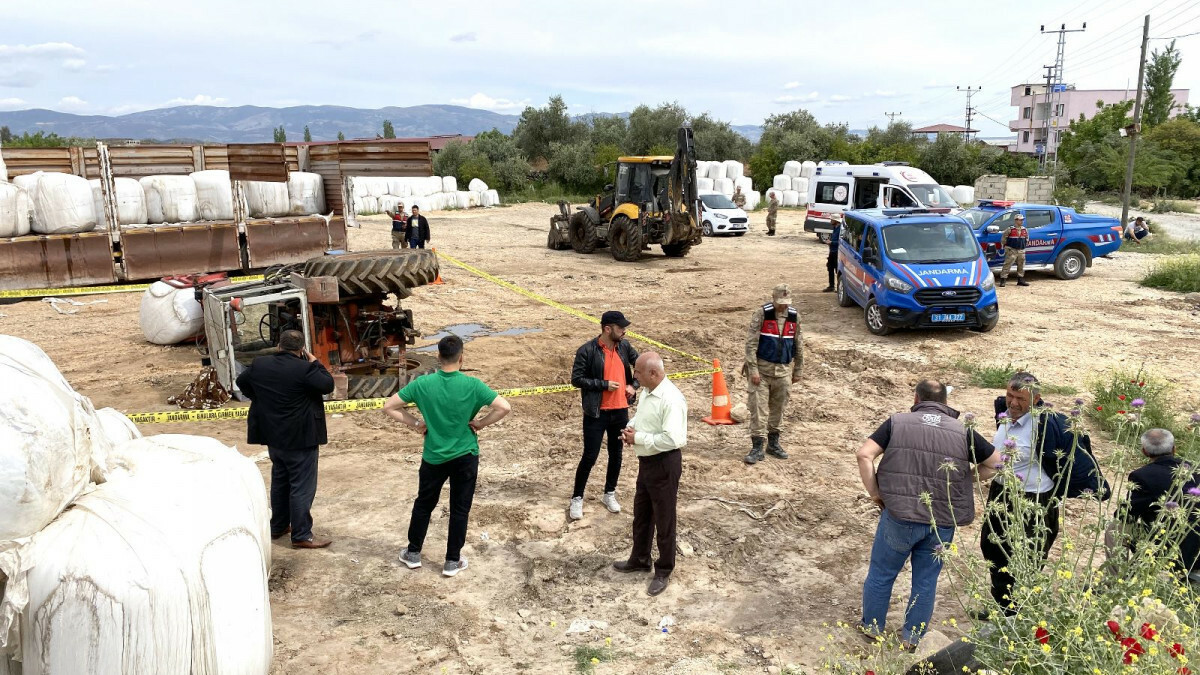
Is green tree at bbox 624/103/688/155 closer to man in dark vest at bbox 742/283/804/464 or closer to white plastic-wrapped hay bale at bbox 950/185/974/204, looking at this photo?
white plastic-wrapped hay bale at bbox 950/185/974/204

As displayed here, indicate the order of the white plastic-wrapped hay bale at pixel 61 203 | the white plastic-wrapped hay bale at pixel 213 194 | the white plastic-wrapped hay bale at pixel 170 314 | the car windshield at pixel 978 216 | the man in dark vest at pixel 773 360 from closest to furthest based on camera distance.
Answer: the man in dark vest at pixel 773 360 → the white plastic-wrapped hay bale at pixel 170 314 → the white plastic-wrapped hay bale at pixel 61 203 → the car windshield at pixel 978 216 → the white plastic-wrapped hay bale at pixel 213 194

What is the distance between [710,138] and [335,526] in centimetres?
4480

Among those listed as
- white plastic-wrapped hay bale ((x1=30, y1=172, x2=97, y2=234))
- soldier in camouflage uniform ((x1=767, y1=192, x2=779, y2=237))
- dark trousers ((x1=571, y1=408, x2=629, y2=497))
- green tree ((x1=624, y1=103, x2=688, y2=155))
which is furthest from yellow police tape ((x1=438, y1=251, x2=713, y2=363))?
green tree ((x1=624, y1=103, x2=688, y2=155))

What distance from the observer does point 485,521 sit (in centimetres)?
650

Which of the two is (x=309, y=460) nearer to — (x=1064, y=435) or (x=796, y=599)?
(x=796, y=599)

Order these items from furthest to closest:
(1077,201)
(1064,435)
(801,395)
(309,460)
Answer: (1077,201), (801,395), (309,460), (1064,435)

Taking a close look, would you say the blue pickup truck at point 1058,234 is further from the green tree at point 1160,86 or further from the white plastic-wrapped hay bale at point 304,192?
the green tree at point 1160,86

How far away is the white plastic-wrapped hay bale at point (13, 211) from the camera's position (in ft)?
49.2

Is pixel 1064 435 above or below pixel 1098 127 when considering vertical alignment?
below

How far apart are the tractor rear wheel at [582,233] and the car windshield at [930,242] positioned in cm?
1009

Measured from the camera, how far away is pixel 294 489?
5.82m

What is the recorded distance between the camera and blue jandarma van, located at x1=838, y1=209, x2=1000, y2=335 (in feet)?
40.0

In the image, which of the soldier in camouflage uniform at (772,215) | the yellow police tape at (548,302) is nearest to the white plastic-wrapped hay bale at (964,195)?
the soldier in camouflage uniform at (772,215)


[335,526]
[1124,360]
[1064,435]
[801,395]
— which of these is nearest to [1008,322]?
[1124,360]
